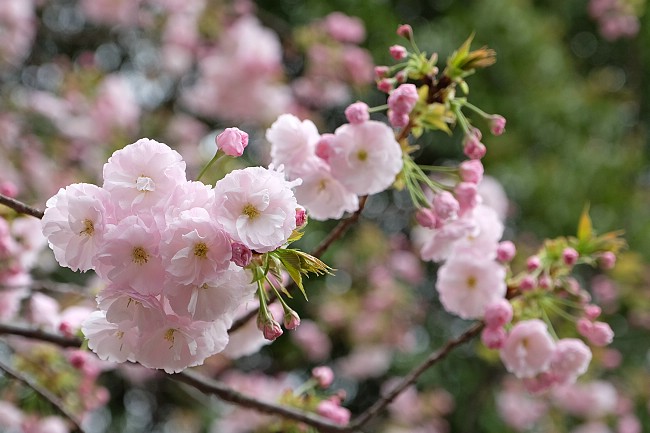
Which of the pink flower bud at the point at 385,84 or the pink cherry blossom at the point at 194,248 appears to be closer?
the pink cherry blossom at the point at 194,248

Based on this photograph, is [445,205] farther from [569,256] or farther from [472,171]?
[569,256]

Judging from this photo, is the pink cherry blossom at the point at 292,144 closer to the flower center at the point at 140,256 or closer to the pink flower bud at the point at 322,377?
the flower center at the point at 140,256

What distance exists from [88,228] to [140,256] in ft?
0.28

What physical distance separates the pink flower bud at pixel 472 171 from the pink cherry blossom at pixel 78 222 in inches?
23.9

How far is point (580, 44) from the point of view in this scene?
4863 millimetres

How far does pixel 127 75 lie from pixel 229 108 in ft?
2.53

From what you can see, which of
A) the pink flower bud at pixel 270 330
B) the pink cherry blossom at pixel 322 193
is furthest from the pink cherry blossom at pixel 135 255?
the pink cherry blossom at pixel 322 193

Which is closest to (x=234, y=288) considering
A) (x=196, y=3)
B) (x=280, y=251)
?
(x=280, y=251)

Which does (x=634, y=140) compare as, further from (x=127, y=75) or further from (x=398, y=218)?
(x=127, y=75)

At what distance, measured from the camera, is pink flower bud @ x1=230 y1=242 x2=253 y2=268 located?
79cm

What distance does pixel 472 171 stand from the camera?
47.9 inches

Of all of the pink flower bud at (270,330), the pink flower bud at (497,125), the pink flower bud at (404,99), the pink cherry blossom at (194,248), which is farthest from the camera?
the pink flower bud at (497,125)

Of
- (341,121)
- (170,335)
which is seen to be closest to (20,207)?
(170,335)

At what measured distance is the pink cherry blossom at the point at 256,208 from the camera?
782 mm
